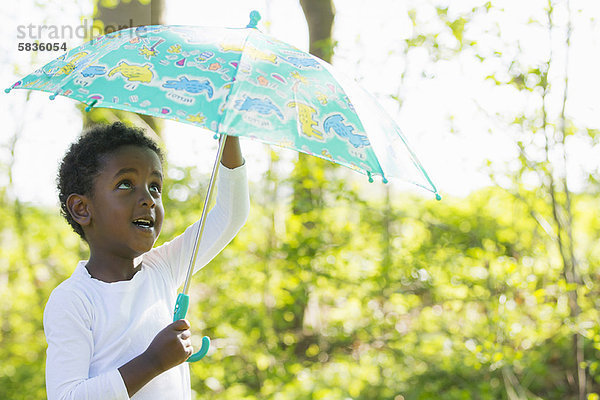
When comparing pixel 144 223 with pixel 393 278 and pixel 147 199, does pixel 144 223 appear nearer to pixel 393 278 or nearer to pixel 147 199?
pixel 147 199

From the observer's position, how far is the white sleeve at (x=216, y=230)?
1.91 meters

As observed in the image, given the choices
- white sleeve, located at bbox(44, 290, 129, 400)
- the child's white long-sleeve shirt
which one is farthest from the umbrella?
white sleeve, located at bbox(44, 290, 129, 400)

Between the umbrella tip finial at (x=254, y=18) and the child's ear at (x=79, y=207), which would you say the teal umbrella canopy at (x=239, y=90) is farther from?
the child's ear at (x=79, y=207)

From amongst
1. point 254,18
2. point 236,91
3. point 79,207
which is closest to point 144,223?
point 79,207

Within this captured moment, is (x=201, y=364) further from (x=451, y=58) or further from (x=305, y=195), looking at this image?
(x=451, y=58)

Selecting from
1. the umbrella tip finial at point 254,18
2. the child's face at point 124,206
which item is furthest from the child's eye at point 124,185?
the umbrella tip finial at point 254,18

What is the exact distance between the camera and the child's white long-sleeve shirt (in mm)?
1486

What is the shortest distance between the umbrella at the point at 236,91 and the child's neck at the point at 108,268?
0.59ft

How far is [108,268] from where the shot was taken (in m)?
1.69

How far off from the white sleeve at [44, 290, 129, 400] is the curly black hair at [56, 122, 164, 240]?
1.07ft

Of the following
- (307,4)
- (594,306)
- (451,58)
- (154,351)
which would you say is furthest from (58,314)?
(307,4)

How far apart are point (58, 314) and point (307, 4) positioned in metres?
3.52

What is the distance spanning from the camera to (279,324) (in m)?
4.00

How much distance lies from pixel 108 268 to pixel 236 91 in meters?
0.60
